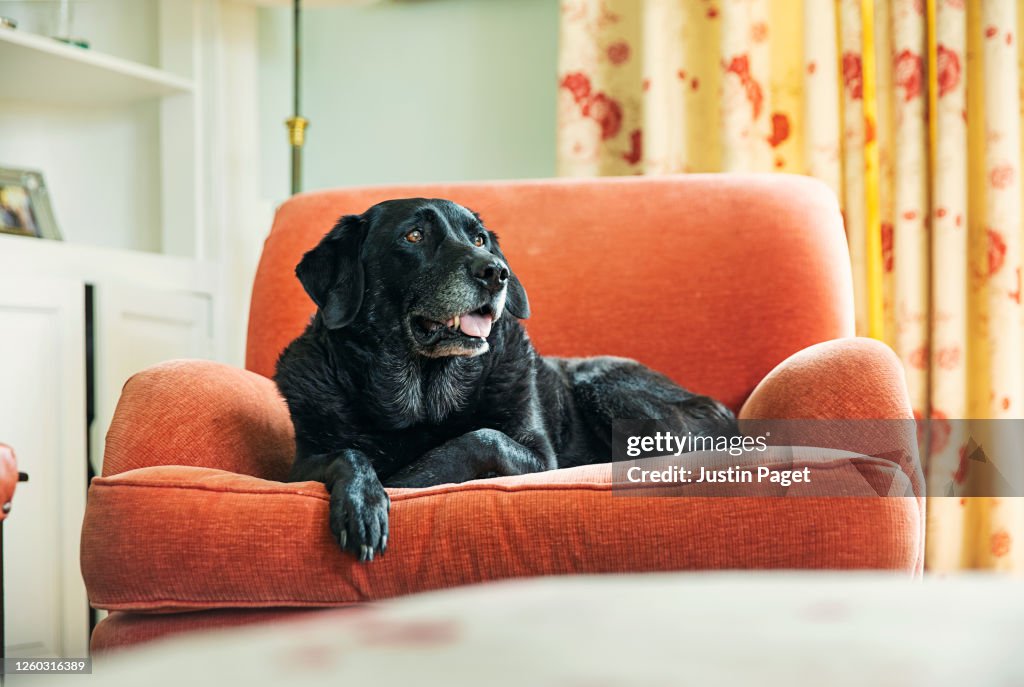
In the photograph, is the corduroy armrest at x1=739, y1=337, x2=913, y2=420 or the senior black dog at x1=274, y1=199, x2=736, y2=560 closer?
the corduroy armrest at x1=739, y1=337, x2=913, y2=420

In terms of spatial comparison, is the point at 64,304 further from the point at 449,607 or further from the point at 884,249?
the point at 449,607

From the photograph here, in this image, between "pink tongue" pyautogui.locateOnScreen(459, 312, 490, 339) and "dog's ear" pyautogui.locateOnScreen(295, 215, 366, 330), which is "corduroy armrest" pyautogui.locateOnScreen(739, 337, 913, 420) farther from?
"dog's ear" pyautogui.locateOnScreen(295, 215, 366, 330)

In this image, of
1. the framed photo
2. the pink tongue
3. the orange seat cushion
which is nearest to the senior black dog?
the pink tongue

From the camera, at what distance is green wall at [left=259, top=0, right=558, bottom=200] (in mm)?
3172

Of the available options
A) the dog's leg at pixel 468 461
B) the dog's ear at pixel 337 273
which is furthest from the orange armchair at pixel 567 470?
the dog's ear at pixel 337 273

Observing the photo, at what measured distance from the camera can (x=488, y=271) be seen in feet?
4.99

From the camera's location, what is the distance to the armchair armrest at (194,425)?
1.51 meters

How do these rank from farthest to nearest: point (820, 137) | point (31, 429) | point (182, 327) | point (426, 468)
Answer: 1. point (182, 327)
2. point (820, 137)
3. point (31, 429)
4. point (426, 468)

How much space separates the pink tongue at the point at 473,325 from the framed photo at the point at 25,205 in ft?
5.52

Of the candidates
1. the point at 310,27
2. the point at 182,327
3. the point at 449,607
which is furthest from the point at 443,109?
the point at 449,607

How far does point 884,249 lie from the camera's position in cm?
265

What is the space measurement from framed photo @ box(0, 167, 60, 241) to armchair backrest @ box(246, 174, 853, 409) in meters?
0.93

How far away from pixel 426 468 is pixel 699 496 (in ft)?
1.39

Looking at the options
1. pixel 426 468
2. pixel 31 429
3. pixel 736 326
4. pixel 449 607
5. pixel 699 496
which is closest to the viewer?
pixel 449 607
